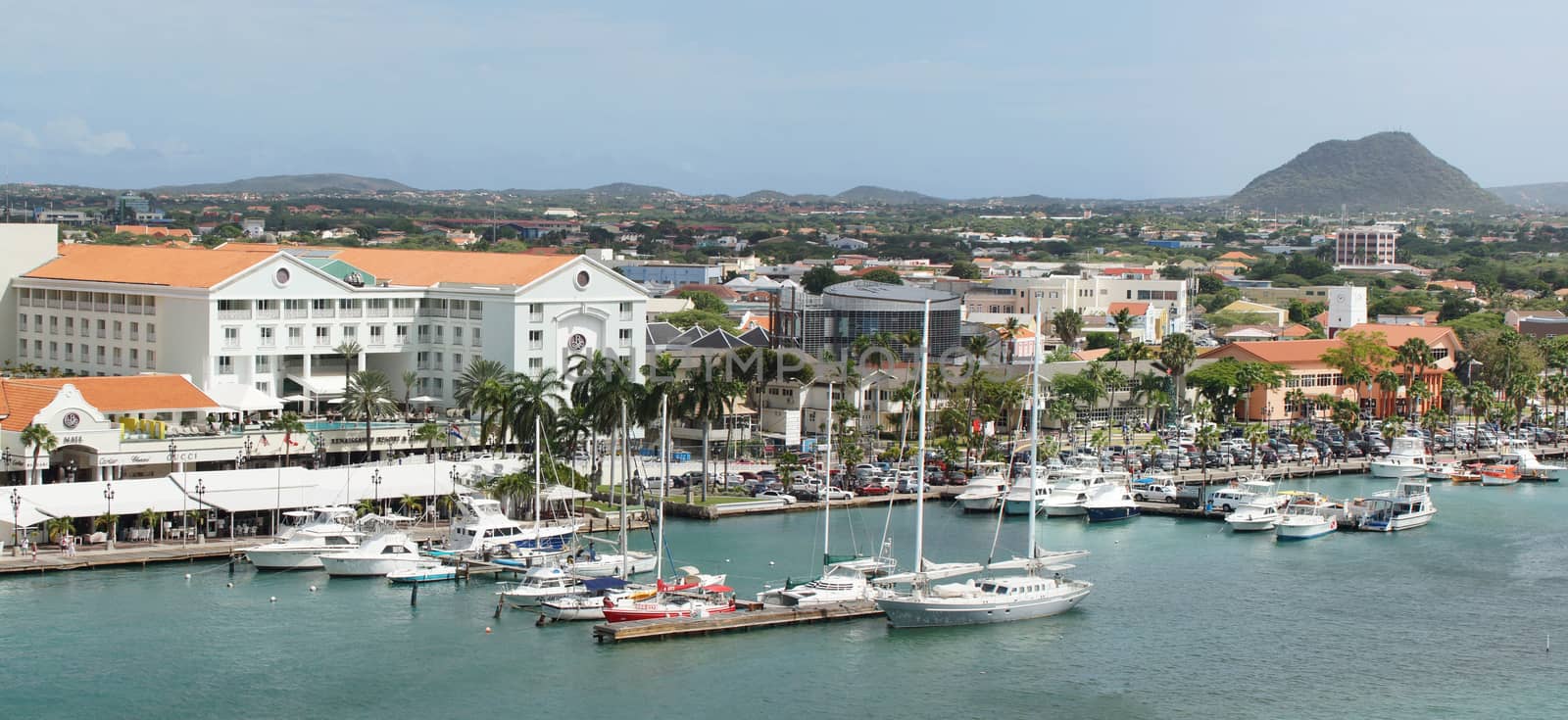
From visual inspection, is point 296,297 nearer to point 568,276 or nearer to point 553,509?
point 568,276

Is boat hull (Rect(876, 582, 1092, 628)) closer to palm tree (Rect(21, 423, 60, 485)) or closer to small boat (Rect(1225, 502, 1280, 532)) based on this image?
small boat (Rect(1225, 502, 1280, 532))

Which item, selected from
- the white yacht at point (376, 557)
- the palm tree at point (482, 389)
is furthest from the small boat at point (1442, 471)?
the white yacht at point (376, 557)

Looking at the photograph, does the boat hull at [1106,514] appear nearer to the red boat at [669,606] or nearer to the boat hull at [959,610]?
the boat hull at [959,610]

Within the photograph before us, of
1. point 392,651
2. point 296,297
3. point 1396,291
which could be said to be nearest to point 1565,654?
point 392,651

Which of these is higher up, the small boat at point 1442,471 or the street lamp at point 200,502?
the street lamp at point 200,502

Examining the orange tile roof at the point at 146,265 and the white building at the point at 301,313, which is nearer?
the white building at the point at 301,313

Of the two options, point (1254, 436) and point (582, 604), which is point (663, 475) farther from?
point (1254, 436)

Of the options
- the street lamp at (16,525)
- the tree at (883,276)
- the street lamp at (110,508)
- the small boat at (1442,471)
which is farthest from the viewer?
the tree at (883,276)
